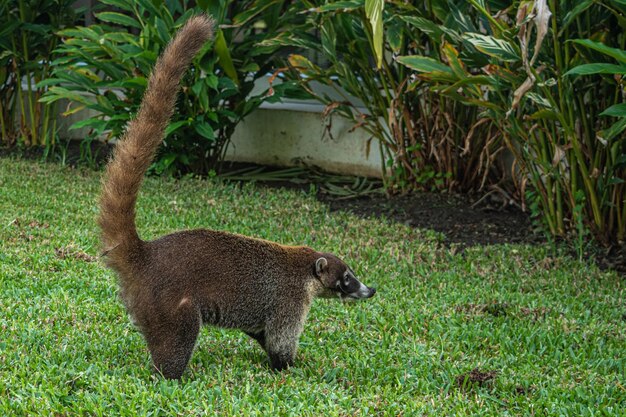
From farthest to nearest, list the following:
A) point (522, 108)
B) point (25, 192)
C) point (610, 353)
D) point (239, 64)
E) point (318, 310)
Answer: point (239, 64) → point (25, 192) → point (522, 108) → point (318, 310) → point (610, 353)

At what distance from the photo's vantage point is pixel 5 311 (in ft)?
15.3

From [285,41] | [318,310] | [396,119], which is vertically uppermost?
[285,41]

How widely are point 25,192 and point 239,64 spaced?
7.29ft

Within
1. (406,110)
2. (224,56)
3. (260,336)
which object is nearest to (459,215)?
(406,110)

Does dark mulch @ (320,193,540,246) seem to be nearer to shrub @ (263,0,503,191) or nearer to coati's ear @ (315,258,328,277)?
shrub @ (263,0,503,191)

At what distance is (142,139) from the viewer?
12.4 ft

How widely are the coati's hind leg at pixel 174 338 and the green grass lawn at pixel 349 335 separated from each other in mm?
71

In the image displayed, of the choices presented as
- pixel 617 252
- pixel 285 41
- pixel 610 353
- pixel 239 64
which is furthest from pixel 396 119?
pixel 610 353

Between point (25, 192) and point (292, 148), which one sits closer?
point (25, 192)

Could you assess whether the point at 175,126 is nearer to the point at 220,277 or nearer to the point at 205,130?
the point at 205,130

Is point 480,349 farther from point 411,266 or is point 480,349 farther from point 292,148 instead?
point 292,148

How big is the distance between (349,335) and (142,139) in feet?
5.13

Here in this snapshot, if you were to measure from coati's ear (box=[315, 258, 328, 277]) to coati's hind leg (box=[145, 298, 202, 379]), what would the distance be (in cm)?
68

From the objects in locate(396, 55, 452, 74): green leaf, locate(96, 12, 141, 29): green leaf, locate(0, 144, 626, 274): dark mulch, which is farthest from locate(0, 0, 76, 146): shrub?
locate(396, 55, 452, 74): green leaf
